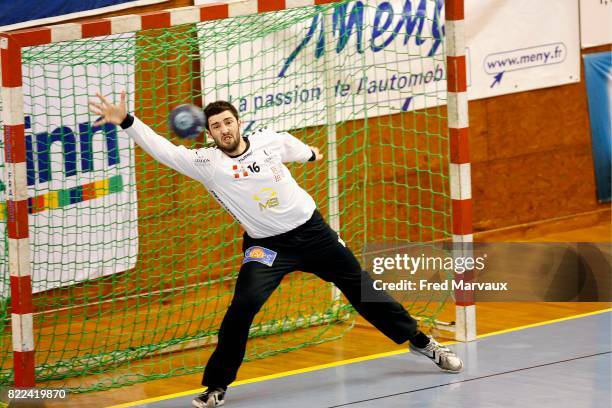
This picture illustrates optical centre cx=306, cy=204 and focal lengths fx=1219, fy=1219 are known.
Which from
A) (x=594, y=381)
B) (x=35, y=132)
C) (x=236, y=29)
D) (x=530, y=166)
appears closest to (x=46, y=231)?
(x=35, y=132)

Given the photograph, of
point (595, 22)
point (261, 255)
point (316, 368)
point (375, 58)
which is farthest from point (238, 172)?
point (595, 22)

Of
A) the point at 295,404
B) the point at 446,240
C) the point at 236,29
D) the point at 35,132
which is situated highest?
A: the point at 236,29

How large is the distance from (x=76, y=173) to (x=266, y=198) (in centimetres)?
193

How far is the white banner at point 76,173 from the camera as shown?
860 cm

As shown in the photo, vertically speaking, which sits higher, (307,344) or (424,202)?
(424,202)

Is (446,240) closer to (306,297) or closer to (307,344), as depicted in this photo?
(306,297)

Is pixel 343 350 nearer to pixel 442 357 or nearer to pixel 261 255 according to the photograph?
pixel 442 357

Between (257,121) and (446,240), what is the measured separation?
2511 millimetres

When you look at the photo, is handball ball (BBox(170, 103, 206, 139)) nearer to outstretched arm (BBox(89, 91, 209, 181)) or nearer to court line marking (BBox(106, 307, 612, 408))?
outstretched arm (BBox(89, 91, 209, 181))

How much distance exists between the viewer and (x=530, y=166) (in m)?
12.0

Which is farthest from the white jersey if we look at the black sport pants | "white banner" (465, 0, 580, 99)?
"white banner" (465, 0, 580, 99)

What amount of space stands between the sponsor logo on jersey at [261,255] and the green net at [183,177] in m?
1.17

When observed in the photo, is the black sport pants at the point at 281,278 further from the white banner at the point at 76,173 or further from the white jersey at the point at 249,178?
the white banner at the point at 76,173

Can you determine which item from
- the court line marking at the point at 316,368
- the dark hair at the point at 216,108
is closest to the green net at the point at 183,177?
the court line marking at the point at 316,368
